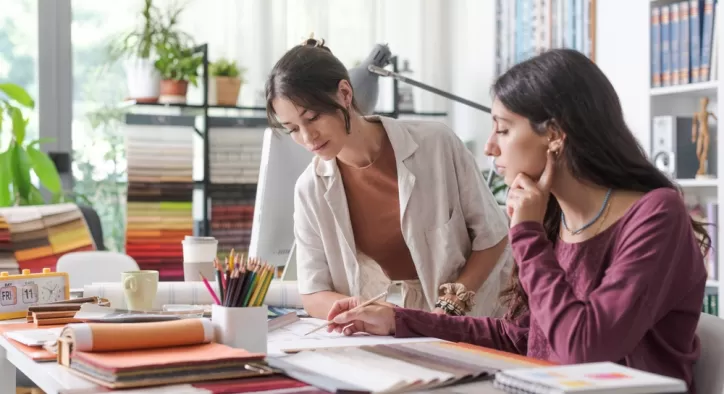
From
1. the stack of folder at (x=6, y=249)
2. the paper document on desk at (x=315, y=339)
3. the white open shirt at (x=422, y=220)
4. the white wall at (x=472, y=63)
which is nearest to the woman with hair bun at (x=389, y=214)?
the white open shirt at (x=422, y=220)

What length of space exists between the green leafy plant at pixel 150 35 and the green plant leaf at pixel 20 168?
670mm

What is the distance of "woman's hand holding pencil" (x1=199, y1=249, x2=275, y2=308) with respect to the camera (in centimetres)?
137

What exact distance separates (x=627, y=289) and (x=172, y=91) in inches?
128

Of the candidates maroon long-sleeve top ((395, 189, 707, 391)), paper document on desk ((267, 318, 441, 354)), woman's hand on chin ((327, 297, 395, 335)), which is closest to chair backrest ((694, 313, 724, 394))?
maroon long-sleeve top ((395, 189, 707, 391))

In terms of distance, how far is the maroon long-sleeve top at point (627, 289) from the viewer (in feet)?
4.39

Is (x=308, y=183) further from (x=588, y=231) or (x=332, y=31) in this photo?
(x=332, y=31)

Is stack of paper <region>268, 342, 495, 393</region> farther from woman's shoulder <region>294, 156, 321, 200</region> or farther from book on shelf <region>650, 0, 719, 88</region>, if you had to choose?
book on shelf <region>650, 0, 719, 88</region>

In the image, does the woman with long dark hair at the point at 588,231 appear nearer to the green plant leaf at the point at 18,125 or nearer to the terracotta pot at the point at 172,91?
the terracotta pot at the point at 172,91

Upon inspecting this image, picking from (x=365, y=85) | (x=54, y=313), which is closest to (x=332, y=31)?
(x=365, y=85)

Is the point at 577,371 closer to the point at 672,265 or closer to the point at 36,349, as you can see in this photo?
the point at 672,265

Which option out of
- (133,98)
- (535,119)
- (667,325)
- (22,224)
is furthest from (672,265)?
(133,98)

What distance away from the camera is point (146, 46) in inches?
169

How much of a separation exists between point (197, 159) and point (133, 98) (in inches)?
16.3

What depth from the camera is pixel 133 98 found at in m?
4.28
